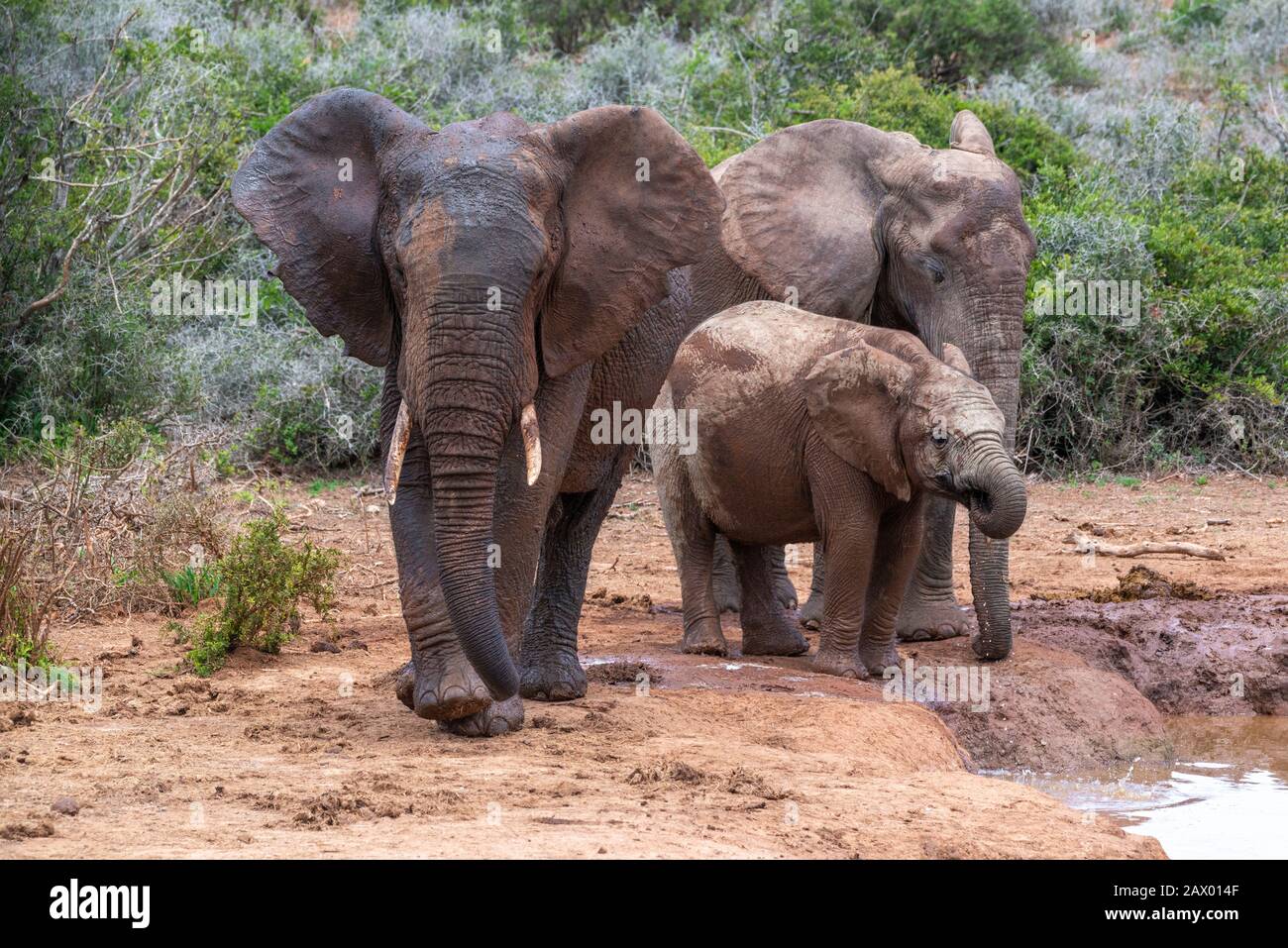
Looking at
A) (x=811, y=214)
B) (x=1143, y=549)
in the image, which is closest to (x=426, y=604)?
(x=811, y=214)

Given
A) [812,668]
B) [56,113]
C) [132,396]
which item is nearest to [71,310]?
[132,396]

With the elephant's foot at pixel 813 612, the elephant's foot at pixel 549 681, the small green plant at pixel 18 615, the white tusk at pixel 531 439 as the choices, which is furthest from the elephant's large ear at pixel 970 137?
the small green plant at pixel 18 615

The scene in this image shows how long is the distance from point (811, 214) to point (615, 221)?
3.22 m

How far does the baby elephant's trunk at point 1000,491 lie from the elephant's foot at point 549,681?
1836mm

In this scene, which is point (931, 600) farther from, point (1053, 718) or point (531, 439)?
point (531, 439)

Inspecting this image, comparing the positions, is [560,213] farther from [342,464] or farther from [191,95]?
[191,95]

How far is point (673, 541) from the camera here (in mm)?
8477

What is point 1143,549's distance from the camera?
1095cm

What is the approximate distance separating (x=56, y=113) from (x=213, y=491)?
3599 mm

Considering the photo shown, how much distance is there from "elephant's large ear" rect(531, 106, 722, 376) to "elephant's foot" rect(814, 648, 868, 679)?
2.12 metres

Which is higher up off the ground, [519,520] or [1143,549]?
[519,520]

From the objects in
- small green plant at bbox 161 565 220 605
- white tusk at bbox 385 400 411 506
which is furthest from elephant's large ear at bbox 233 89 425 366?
small green plant at bbox 161 565 220 605

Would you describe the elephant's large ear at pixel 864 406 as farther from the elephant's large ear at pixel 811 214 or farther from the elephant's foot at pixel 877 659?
the elephant's large ear at pixel 811 214

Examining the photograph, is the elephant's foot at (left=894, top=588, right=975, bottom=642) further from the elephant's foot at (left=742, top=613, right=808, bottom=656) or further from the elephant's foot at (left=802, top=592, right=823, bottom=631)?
the elephant's foot at (left=742, top=613, right=808, bottom=656)
